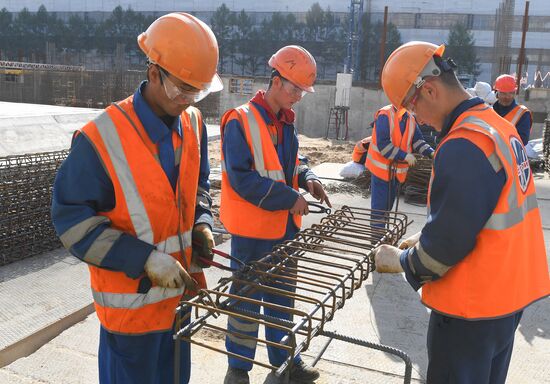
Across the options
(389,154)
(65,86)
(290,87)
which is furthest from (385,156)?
(65,86)

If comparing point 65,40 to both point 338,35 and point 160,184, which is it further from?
point 160,184

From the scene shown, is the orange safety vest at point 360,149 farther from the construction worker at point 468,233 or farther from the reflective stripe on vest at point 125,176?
the reflective stripe on vest at point 125,176

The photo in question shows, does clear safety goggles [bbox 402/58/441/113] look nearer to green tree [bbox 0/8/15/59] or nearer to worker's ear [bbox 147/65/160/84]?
worker's ear [bbox 147/65/160/84]

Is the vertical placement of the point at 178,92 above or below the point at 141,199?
above

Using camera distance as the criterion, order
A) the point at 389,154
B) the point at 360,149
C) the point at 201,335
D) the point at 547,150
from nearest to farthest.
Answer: the point at 201,335
the point at 389,154
the point at 360,149
the point at 547,150

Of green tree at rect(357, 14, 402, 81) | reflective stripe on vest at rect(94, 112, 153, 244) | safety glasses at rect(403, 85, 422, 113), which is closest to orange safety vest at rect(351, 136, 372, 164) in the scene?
safety glasses at rect(403, 85, 422, 113)

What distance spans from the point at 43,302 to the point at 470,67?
47.9 metres

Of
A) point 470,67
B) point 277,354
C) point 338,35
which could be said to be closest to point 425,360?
point 277,354

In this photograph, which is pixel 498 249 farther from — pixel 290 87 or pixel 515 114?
pixel 515 114

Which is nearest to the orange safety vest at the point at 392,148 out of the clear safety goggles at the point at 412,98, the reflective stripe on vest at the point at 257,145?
the reflective stripe on vest at the point at 257,145

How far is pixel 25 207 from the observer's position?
5.04 meters

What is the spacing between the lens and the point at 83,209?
80.6 inches

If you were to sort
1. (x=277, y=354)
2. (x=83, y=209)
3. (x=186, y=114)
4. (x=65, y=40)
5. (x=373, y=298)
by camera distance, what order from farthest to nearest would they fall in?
(x=65, y=40) < (x=373, y=298) < (x=277, y=354) < (x=186, y=114) < (x=83, y=209)

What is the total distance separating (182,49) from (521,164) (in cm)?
146
